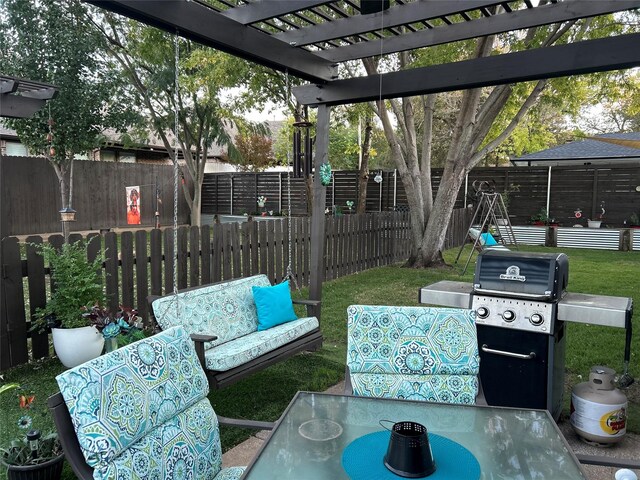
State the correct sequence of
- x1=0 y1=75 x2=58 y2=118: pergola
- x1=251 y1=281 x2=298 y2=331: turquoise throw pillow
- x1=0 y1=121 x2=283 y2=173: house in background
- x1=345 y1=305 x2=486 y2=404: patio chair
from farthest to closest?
1. x1=0 y1=121 x2=283 y2=173: house in background
2. x1=0 y1=75 x2=58 y2=118: pergola
3. x1=251 y1=281 x2=298 y2=331: turquoise throw pillow
4. x1=345 y1=305 x2=486 y2=404: patio chair

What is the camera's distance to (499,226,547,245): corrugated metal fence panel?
11680mm

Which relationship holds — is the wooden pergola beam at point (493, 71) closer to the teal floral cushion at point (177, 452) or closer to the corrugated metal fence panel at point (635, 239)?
the teal floral cushion at point (177, 452)

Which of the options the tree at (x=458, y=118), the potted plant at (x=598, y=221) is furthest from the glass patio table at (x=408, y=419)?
the potted plant at (x=598, y=221)

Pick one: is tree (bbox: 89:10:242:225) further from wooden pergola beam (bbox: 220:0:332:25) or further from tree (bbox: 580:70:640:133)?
tree (bbox: 580:70:640:133)

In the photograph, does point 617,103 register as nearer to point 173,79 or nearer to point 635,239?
point 635,239

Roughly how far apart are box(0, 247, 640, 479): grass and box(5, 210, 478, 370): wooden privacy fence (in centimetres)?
39

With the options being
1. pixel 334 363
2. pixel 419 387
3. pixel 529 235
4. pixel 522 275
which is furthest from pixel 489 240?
pixel 419 387

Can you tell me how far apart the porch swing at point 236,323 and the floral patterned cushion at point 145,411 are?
44.3 inches

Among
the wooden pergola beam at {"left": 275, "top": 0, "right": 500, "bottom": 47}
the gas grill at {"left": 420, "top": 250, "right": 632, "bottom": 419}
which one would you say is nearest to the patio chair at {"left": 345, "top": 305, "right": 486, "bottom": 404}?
the gas grill at {"left": 420, "top": 250, "right": 632, "bottom": 419}

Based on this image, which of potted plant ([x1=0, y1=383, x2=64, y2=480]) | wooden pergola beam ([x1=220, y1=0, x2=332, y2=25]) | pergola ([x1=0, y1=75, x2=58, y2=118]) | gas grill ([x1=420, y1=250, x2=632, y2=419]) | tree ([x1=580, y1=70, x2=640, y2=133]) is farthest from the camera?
tree ([x1=580, y1=70, x2=640, y2=133])

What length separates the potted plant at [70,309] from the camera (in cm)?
372

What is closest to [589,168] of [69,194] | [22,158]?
[69,194]

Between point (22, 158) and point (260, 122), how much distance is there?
6476mm

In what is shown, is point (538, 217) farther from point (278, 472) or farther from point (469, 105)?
point (278, 472)
